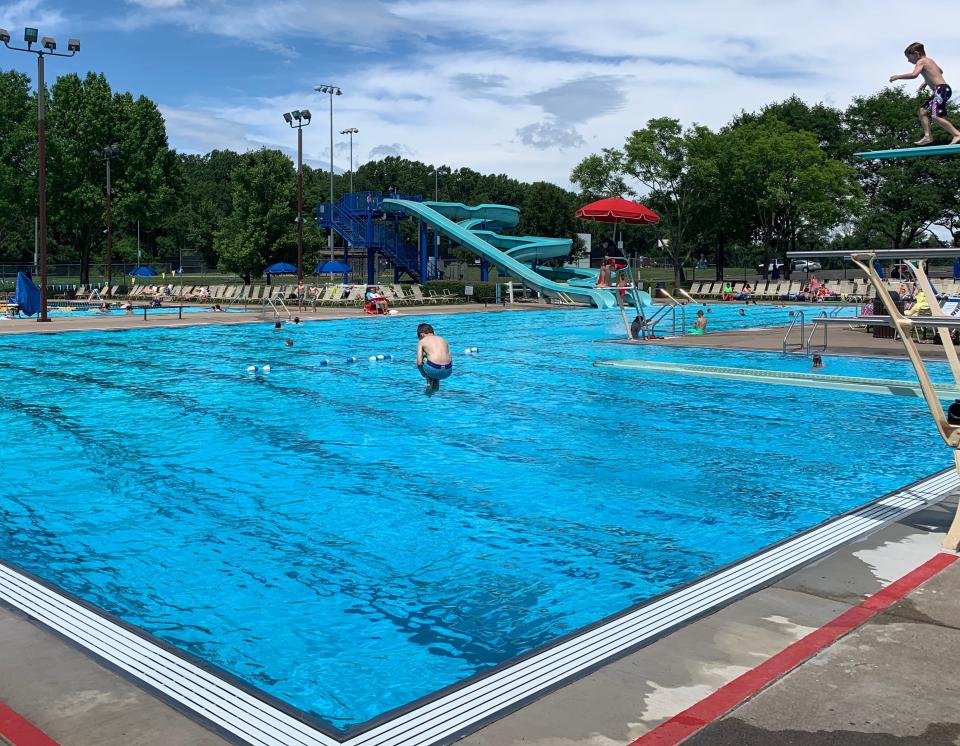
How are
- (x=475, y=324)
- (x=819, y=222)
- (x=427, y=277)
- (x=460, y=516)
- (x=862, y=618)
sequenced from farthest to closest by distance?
(x=819, y=222)
(x=427, y=277)
(x=475, y=324)
(x=460, y=516)
(x=862, y=618)

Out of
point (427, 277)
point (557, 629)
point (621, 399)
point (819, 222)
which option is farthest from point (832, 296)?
point (557, 629)

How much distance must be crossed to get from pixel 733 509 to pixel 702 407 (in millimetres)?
6159

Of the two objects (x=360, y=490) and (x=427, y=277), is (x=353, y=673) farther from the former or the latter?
(x=427, y=277)

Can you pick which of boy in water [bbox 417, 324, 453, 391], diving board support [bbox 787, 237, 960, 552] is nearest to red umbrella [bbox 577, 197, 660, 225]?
boy in water [bbox 417, 324, 453, 391]

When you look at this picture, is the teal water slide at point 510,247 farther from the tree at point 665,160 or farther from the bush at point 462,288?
the tree at point 665,160

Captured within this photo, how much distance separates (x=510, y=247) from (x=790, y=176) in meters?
20.3

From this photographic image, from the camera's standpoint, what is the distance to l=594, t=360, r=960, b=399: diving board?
53.9ft

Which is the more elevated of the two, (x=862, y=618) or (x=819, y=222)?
(x=819, y=222)

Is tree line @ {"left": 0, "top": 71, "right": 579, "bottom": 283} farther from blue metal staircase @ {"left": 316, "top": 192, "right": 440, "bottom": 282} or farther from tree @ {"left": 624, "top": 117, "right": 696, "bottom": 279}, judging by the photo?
tree @ {"left": 624, "top": 117, "right": 696, "bottom": 279}

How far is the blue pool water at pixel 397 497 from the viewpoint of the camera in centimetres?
634

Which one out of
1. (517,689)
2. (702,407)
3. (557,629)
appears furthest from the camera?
(702,407)

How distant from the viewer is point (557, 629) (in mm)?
6262

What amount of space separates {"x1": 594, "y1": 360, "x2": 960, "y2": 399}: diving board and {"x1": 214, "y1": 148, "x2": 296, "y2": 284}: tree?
4050cm

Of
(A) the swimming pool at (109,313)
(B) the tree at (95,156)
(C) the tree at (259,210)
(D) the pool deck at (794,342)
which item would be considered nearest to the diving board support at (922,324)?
(D) the pool deck at (794,342)
